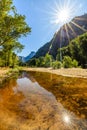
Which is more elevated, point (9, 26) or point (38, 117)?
point (9, 26)

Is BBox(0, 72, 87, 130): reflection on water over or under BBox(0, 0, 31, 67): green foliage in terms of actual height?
under

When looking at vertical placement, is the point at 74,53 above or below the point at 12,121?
above

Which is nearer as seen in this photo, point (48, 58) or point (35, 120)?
point (35, 120)

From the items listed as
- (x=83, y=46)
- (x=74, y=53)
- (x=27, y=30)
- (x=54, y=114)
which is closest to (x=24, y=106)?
(x=54, y=114)

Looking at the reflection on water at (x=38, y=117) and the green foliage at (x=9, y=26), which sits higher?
the green foliage at (x=9, y=26)

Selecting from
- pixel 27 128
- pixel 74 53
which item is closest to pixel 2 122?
pixel 27 128

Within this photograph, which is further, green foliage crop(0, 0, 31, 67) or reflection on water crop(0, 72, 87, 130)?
green foliage crop(0, 0, 31, 67)

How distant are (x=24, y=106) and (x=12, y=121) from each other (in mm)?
2819

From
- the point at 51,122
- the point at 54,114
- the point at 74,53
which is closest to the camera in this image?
the point at 51,122

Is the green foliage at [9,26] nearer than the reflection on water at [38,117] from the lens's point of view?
No

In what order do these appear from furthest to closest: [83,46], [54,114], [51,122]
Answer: [83,46]
[54,114]
[51,122]

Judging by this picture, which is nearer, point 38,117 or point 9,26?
point 38,117

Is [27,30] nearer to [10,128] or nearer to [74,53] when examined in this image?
[10,128]

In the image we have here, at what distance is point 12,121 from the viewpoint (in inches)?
345
